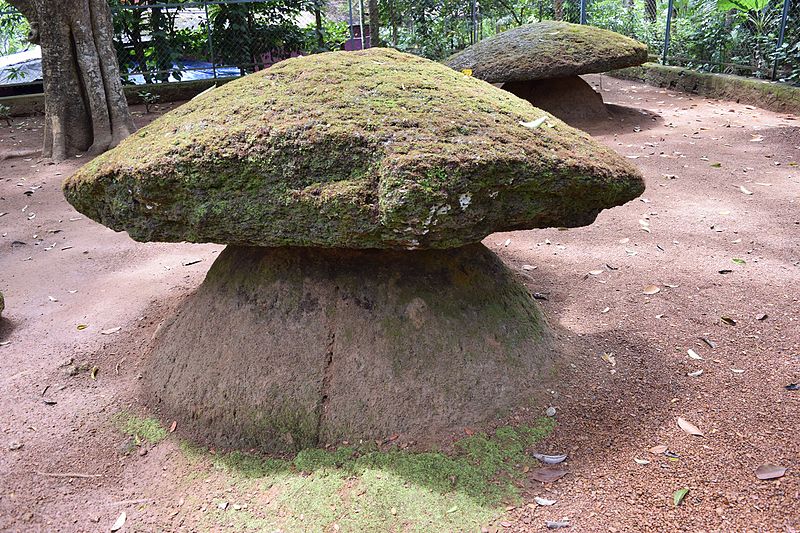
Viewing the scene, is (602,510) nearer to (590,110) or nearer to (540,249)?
(540,249)

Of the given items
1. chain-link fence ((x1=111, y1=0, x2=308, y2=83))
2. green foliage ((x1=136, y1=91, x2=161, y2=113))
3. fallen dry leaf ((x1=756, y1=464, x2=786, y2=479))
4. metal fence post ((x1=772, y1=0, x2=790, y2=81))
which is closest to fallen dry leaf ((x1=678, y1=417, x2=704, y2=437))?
fallen dry leaf ((x1=756, y1=464, x2=786, y2=479))

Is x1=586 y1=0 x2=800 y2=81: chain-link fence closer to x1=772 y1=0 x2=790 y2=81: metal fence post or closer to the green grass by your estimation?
x1=772 y1=0 x2=790 y2=81: metal fence post

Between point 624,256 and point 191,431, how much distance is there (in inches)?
108

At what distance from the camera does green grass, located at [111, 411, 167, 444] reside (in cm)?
268

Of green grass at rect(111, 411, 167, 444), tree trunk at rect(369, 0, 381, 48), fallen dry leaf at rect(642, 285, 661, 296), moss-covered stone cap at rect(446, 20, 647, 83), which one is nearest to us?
green grass at rect(111, 411, 167, 444)

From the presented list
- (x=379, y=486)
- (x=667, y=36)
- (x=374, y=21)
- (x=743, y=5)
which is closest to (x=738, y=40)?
(x=743, y=5)

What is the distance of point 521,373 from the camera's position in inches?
106

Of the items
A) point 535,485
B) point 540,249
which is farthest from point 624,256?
point 535,485

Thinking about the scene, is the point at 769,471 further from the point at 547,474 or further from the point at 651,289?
the point at 651,289

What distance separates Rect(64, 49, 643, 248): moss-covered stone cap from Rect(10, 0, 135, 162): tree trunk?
584cm

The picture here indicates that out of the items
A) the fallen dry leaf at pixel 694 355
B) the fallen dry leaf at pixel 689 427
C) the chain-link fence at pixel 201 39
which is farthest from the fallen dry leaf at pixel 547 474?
the chain-link fence at pixel 201 39

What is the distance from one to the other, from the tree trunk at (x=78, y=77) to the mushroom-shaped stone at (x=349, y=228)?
5698mm

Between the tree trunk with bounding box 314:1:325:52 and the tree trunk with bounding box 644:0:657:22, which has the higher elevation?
the tree trunk with bounding box 644:0:657:22

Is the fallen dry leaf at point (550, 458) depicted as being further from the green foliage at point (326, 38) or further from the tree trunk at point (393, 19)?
the tree trunk at point (393, 19)
